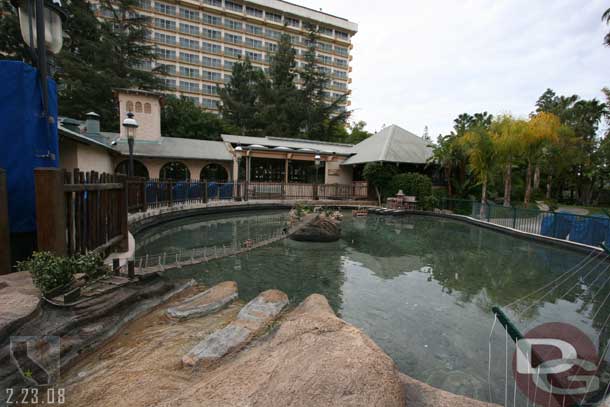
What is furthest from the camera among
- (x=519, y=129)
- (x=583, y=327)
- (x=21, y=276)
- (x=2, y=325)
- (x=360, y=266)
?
(x=519, y=129)

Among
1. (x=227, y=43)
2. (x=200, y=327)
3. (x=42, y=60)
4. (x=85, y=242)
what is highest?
(x=227, y=43)

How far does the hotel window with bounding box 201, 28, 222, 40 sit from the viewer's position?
47.4 m

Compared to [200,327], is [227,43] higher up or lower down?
higher up

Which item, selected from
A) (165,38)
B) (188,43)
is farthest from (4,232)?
(188,43)

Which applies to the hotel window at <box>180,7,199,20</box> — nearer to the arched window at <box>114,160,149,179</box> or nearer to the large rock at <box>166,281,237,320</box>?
the arched window at <box>114,160,149,179</box>

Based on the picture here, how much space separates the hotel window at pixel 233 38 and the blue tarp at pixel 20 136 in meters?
53.8

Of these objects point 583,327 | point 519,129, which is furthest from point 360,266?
point 519,129

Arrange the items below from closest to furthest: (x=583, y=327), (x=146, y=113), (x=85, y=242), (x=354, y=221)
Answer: (x=85, y=242) < (x=583, y=327) < (x=354, y=221) < (x=146, y=113)

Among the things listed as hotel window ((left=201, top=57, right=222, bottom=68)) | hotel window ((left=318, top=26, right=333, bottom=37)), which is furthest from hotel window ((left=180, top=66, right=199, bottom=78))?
hotel window ((left=318, top=26, right=333, bottom=37))

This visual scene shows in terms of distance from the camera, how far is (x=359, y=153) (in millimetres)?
22688

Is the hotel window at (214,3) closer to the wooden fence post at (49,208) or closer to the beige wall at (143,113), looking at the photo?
the beige wall at (143,113)

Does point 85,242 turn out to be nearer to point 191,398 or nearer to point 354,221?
point 191,398

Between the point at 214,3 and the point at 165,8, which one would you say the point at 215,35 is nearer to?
the point at 214,3

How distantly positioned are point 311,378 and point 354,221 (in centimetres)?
1246
